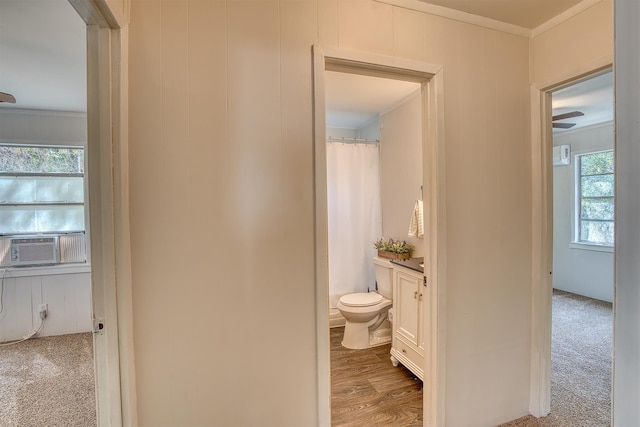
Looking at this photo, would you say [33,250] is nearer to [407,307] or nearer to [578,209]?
[407,307]

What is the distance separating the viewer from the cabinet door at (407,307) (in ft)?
7.16

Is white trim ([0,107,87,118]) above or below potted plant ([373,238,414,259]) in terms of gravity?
above

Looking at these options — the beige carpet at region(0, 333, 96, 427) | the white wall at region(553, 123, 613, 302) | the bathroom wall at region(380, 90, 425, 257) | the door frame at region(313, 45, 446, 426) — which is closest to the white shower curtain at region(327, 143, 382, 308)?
the bathroom wall at region(380, 90, 425, 257)

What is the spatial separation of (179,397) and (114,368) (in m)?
0.29

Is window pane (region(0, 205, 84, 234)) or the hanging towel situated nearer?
the hanging towel

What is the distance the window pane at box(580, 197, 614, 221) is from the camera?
13.1ft

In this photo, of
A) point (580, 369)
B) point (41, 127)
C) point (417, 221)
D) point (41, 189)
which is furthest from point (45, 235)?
point (580, 369)

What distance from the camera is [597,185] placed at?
411cm

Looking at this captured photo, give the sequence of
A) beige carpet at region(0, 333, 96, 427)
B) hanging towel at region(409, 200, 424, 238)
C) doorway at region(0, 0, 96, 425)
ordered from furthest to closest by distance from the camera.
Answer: hanging towel at region(409, 200, 424, 238)
doorway at region(0, 0, 96, 425)
beige carpet at region(0, 333, 96, 427)

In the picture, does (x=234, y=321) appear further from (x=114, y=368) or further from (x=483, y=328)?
(x=483, y=328)

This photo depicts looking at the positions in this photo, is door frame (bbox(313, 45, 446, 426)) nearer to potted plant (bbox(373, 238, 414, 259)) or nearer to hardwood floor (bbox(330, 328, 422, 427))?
hardwood floor (bbox(330, 328, 422, 427))

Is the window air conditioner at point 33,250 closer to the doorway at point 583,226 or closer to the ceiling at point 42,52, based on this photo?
the ceiling at point 42,52

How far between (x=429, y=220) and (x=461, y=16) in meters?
1.14

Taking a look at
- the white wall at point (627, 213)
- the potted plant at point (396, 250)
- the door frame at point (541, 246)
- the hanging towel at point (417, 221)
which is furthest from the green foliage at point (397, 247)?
the white wall at point (627, 213)
